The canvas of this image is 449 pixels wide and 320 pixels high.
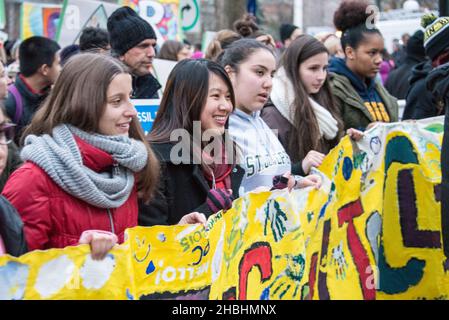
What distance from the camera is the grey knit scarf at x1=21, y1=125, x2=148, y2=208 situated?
3.61m

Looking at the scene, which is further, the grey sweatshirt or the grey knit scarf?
the grey sweatshirt

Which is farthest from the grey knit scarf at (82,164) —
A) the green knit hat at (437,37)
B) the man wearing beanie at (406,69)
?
the man wearing beanie at (406,69)

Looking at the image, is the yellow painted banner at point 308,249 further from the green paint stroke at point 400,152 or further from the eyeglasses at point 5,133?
the eyeglasses at point 5,133

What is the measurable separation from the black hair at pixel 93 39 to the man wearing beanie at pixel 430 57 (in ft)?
8.05

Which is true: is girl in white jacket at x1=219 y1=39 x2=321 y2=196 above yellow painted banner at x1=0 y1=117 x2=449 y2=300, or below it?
above

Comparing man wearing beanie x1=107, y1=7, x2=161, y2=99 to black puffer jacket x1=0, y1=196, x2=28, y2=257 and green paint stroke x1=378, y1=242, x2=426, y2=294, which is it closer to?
green paint stroke x1=378, y1=242, x2=426, y2=294

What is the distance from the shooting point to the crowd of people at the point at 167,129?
11.9ft

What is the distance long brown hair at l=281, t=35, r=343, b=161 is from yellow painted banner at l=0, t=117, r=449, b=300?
681mm

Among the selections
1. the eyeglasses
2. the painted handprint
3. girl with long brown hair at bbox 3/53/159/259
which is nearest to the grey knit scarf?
girl with long brown hair at bbox 3/53/159/259

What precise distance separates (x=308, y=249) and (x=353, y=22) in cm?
304

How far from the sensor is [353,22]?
6965mm

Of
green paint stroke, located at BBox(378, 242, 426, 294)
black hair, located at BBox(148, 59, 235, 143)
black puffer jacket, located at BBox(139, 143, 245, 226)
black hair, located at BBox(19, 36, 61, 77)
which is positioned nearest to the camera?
black puffer jacket, located at BBox(139, 143, 245, 226)

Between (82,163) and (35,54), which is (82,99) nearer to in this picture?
(82,163)
